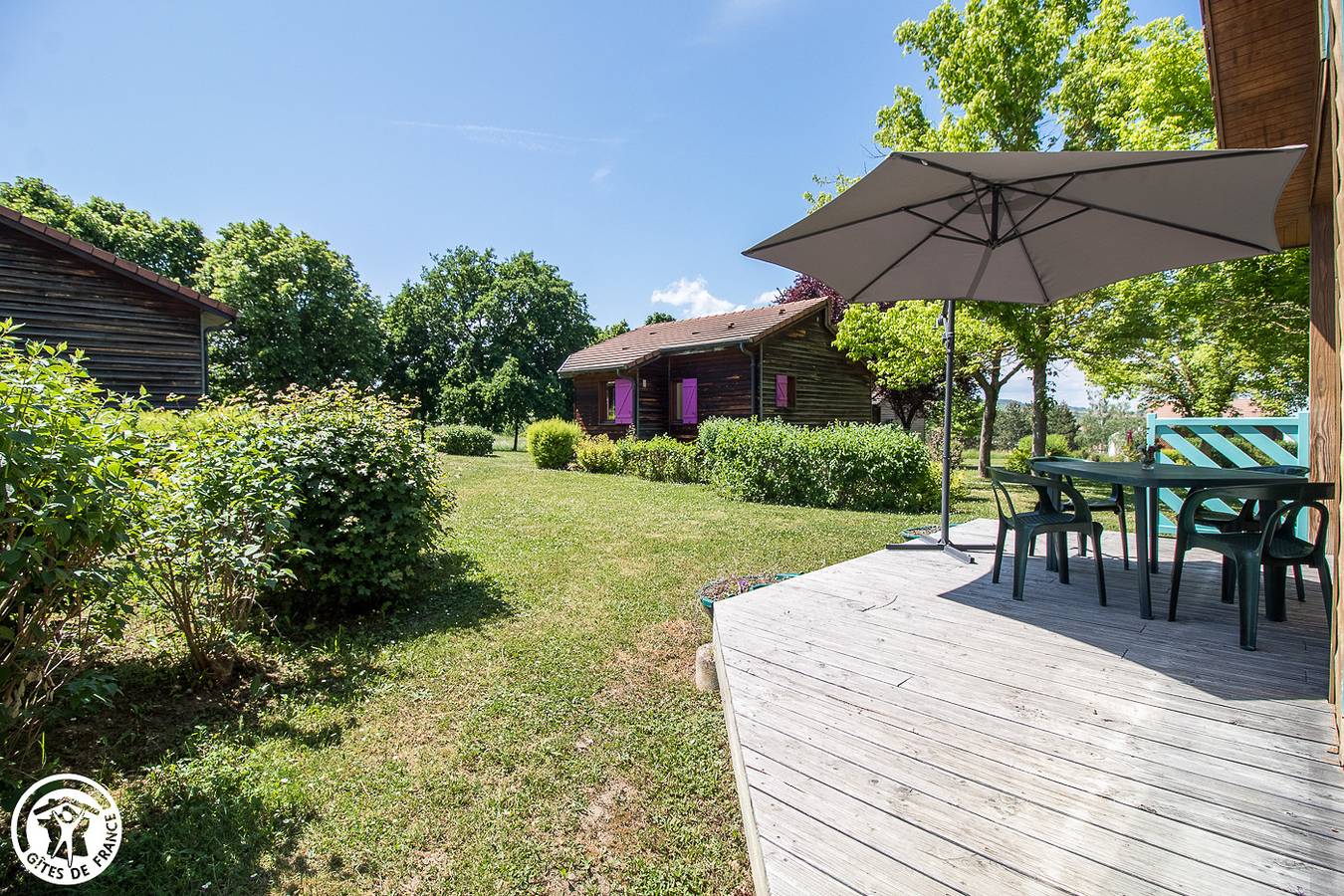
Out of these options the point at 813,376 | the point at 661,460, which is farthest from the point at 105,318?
the point at 813,376

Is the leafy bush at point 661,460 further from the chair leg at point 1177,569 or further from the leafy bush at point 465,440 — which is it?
the chair leg at point 1177,569

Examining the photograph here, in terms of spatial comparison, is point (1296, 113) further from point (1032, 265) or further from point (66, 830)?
point (66, 830)

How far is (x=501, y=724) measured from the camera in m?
2.93

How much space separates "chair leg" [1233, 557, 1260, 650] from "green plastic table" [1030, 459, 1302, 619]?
1.26ft

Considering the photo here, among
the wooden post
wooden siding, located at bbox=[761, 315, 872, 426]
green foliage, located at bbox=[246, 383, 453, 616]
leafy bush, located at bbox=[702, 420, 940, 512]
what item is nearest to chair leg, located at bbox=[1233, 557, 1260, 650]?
the wooden post

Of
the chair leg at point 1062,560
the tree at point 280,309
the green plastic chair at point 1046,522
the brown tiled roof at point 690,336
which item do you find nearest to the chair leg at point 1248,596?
the green plastic chair at point 1046,522

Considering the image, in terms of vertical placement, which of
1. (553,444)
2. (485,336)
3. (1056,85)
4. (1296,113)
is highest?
(1056,85)

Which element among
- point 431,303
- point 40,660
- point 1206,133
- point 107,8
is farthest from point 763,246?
point 431,303

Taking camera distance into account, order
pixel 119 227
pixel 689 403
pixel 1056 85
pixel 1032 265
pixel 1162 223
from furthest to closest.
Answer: pixel 119 227, pixel 689 403, pixel 1056 85, pixel 1032 265, pixel 1162 223

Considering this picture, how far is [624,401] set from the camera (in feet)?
57.4

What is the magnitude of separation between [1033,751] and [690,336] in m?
16.6

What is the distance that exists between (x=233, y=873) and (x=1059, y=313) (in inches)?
630

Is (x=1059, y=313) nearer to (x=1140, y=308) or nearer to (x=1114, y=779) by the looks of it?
(x=1140, y=308)

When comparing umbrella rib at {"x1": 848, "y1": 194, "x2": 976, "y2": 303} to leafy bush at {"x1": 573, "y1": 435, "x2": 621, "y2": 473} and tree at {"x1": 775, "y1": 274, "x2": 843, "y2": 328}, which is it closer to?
leafy bush at {"x1": 573, "y1": 435, "x2": 621, "y2": 473}
